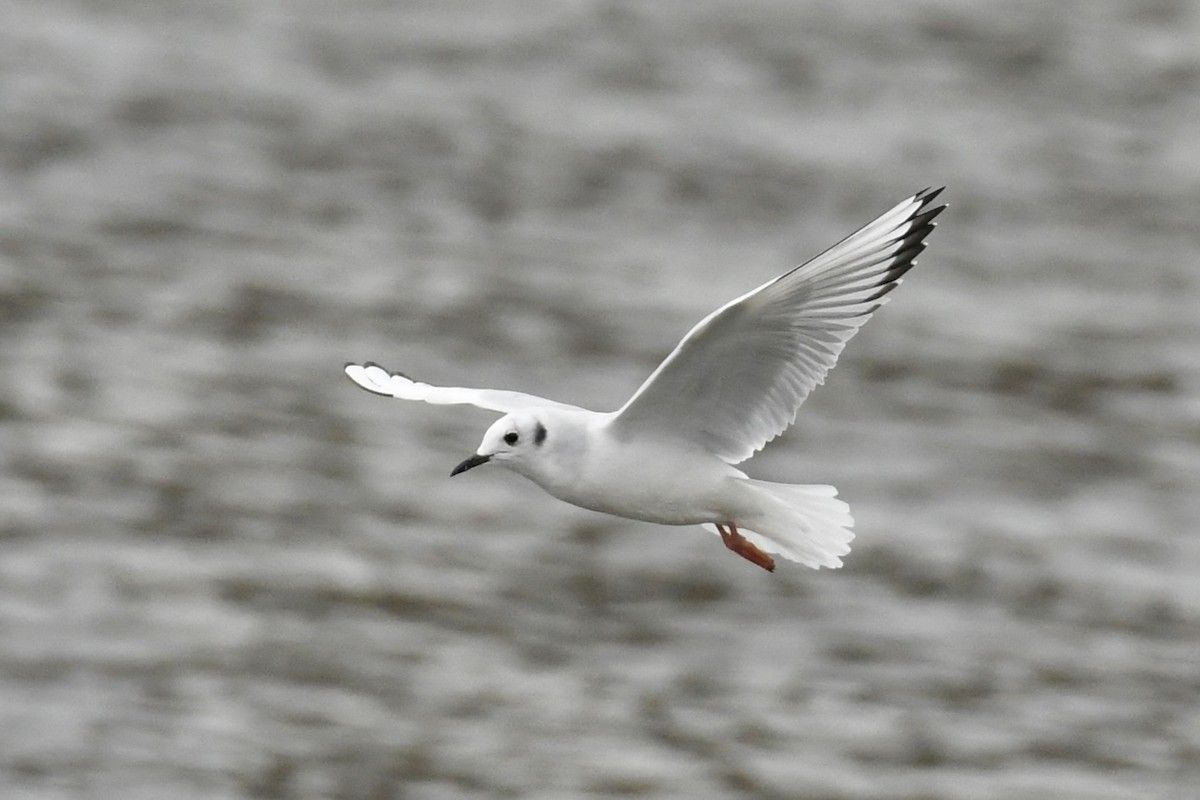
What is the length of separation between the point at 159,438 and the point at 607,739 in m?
5.36

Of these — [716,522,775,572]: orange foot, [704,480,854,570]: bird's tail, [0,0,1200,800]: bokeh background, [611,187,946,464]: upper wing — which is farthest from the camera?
[0,0,1200,800]: bokeh background

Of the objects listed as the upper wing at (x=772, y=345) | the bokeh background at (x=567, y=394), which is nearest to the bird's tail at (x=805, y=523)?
the upper wing at (x=772, y=345)

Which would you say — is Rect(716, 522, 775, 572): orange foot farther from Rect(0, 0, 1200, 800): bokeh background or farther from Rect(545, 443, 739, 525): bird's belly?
Rect(0, 0, 1200, 800): bokeh background

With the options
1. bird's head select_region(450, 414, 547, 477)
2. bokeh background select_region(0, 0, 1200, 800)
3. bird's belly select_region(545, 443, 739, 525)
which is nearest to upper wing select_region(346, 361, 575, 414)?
bird's head select_region(450, 414, 547, 477)

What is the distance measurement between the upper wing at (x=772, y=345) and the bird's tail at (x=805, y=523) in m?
0.20

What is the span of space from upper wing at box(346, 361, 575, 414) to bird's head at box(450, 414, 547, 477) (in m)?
0.18

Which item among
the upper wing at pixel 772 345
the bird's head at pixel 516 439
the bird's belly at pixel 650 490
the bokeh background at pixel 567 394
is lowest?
the bird's belly at pixel 650 490

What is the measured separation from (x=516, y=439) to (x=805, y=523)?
1054 millimetres

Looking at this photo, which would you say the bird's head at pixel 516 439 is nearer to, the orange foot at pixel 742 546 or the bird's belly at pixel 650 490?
the bird's belly at pixel 650 490

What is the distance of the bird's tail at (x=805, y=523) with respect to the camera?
7430mm

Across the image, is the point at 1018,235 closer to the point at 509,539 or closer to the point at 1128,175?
the point at 1128,175

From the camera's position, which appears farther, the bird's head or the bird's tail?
the bird's tail

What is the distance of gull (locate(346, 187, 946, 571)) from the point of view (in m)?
6.92

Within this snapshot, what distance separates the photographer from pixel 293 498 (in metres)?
17.8
